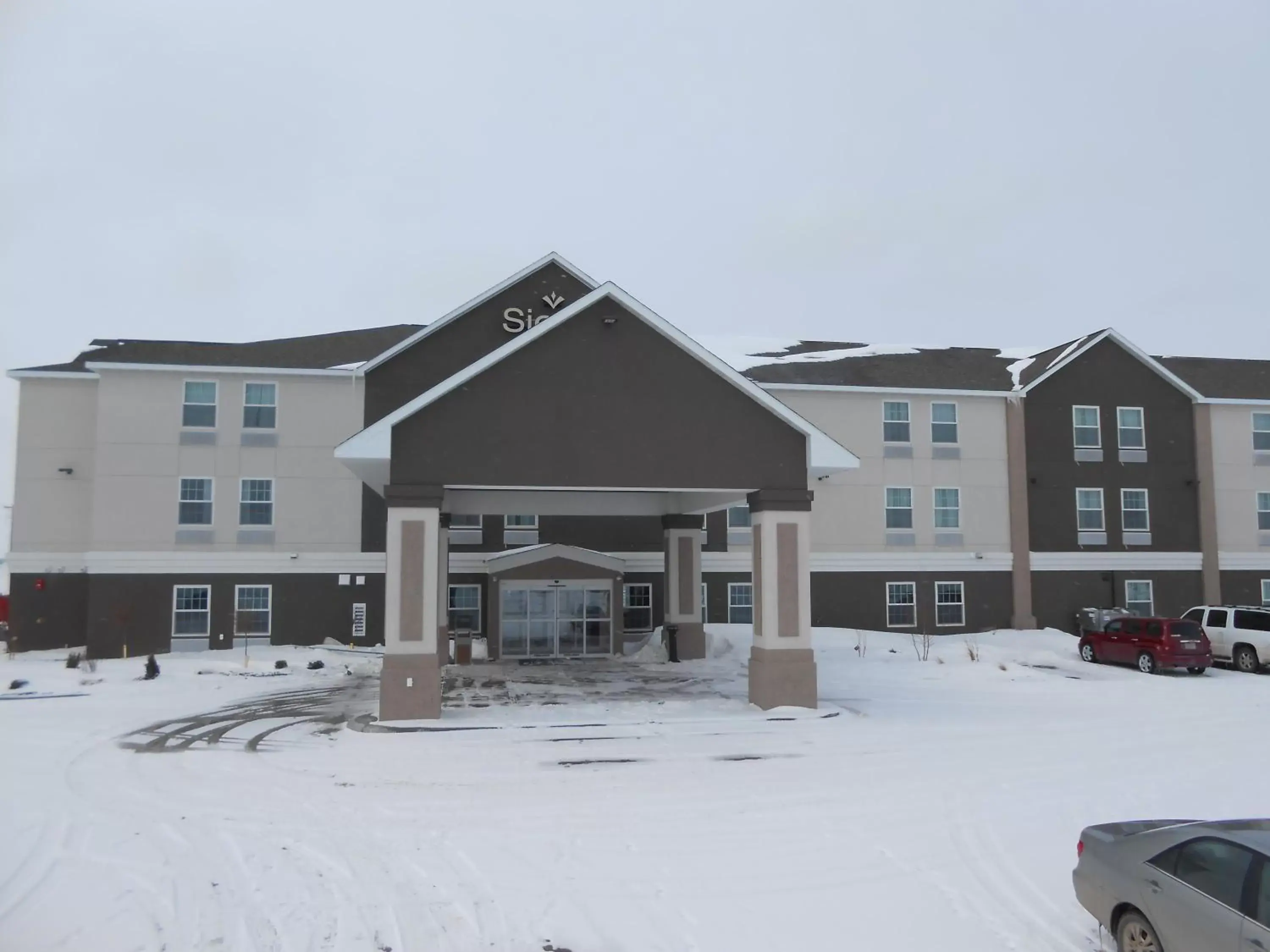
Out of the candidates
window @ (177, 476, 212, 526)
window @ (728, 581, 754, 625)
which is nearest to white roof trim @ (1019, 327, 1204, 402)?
window @ (728, 581, 754, 625)

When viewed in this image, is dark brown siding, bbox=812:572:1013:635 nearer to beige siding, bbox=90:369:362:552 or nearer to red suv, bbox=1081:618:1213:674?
red suv, bbox=1081:618:1213:674

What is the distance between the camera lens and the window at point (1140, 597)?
35.4 m

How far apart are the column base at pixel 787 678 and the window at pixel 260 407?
19480mm

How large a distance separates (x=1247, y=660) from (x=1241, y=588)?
10634 mm

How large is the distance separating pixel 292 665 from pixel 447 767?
14411mm

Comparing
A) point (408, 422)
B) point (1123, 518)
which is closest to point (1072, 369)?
Answer: point (1123, 518)

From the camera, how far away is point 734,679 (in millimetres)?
24609

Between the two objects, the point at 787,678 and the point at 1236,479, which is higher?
the point at 1236,479

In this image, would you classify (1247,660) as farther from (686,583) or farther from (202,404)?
(202,404)

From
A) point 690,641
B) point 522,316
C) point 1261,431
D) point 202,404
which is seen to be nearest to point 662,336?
point 522,316

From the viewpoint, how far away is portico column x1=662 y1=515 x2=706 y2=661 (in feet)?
95.5

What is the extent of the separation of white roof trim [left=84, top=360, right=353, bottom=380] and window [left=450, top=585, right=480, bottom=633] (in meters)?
8.04

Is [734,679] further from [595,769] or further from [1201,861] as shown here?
[1201,861]

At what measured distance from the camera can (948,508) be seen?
35062 mm
